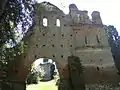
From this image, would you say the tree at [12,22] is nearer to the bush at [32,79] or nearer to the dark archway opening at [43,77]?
the dark archway opening at [43,77]

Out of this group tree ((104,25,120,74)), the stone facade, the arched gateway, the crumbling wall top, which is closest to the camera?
the arched gateway

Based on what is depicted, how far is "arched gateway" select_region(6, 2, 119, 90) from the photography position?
17.1 meters

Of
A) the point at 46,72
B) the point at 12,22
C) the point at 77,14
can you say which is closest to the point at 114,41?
the point at 77,14

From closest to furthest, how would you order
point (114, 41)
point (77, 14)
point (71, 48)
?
point (71, 48)
point (77, 14)
point (114, 41)

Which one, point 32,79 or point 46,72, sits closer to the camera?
point 32,79

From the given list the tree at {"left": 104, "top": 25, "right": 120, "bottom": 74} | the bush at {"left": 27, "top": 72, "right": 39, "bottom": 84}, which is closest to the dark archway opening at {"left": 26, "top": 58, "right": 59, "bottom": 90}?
the bush at {"left": 27, "top": 72, "right": 39, "bottom": 84}

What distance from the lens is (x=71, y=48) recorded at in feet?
59.2

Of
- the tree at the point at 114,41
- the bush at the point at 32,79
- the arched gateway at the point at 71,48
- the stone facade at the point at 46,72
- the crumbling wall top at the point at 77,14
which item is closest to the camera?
the arched gateway at the point at 71,48

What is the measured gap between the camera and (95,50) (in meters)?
18.4

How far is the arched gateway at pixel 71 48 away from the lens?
17.1m

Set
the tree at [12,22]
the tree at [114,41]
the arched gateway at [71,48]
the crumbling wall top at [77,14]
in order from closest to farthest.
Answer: the tree at [12,22]
the arched gateway at [71,48]
the crumbling wall top at [77,14]
the tree at [114,41]

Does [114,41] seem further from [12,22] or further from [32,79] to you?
[12,22]

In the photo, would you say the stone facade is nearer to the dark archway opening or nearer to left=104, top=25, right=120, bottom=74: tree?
the dark archway opening

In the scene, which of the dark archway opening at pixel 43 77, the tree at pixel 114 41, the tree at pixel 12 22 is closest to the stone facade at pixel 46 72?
the dark archway opening at pixel 43 77
